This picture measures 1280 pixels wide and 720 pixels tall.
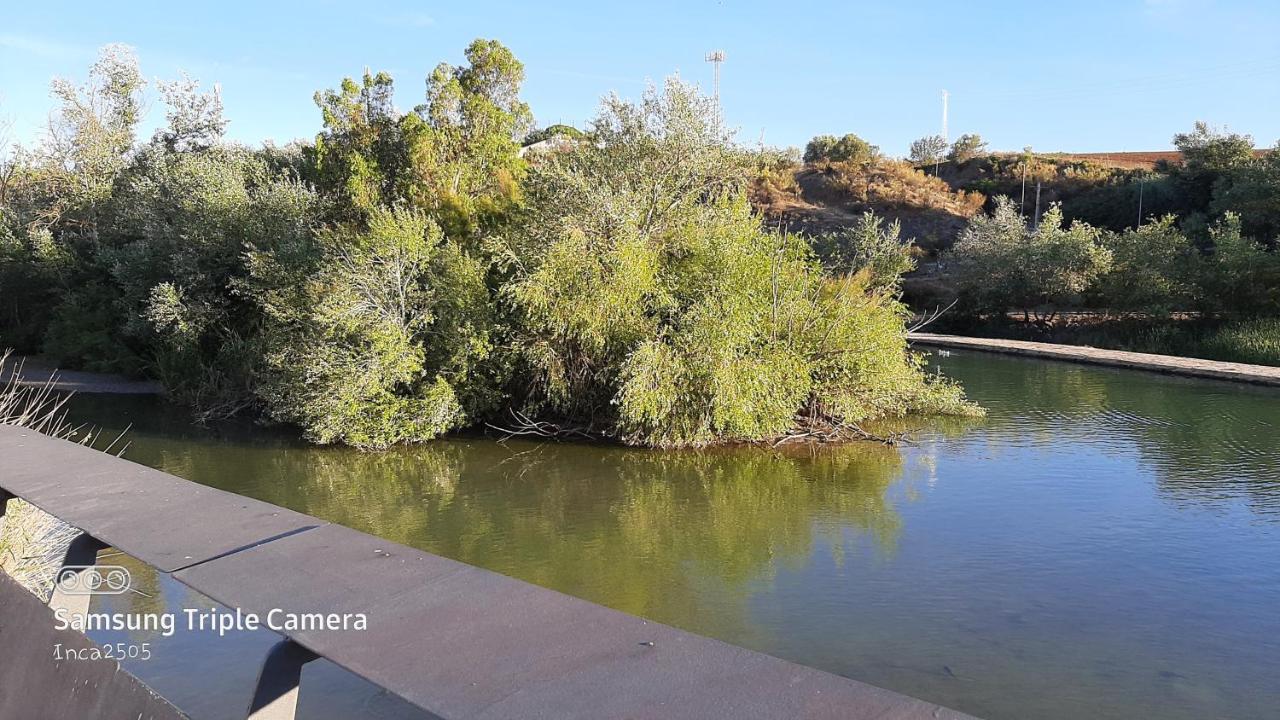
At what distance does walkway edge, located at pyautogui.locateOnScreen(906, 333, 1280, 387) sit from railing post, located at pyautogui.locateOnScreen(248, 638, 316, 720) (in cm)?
1507

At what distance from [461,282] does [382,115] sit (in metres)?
11.1

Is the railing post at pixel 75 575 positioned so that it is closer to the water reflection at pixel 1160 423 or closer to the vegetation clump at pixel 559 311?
the vegetation clump at pixel 559 311

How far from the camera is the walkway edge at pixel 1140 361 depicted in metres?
18.8

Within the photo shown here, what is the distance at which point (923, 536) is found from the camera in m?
9.13

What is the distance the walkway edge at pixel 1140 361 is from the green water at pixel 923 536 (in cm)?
259

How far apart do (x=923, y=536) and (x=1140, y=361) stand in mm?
15844

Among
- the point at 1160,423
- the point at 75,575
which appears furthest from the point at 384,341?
the point at 1160,423

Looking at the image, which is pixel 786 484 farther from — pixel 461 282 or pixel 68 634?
pixel 68 634

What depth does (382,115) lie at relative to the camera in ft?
74.8

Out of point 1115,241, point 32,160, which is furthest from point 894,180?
point 32,160

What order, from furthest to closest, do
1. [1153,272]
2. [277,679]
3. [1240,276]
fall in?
1. [1153,272]
2. [1240,276]
3. [277,679]

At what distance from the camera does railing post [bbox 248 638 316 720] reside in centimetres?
213

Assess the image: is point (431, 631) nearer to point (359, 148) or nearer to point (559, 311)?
point (559, 311)

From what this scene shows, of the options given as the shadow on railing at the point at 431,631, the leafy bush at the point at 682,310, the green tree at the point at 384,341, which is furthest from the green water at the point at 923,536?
the shadow on railing at the point at 431,631
